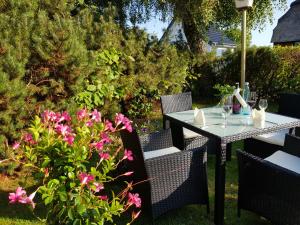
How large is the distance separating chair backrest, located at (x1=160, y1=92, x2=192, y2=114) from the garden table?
0.33 metres

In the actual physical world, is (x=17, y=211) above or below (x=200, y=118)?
below

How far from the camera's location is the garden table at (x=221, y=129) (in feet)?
9.33

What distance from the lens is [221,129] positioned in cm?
318

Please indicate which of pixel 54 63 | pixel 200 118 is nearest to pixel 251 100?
pixel 200 118

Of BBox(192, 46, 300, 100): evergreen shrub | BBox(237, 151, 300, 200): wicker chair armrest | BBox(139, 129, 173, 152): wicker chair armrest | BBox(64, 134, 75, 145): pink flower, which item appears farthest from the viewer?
BBox(192, 46, 300, 100): evergreen shrub

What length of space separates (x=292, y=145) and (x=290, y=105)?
63.8 inches

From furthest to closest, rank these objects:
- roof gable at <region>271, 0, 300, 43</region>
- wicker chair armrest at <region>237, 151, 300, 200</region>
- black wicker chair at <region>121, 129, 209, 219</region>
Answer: roof gable at <region>271, 0, 300, 43</region>, black wicker chair at <region>121, 129, 209, 219</region>, wicker chair armrest at <region>237, 151, 300, 200</region>

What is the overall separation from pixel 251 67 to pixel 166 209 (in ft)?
24.3

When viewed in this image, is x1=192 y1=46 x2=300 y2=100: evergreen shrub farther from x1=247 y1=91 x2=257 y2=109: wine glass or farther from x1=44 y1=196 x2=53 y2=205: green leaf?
x1=44 y1=196 x2=53 y2=205: green leaf

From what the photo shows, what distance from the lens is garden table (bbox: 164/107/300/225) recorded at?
284 cm

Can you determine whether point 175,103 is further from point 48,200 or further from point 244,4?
point 48,200

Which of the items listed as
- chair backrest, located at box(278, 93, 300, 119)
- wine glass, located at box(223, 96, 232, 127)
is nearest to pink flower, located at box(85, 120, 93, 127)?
wine glass, located at box(223, 96, 232, 127)

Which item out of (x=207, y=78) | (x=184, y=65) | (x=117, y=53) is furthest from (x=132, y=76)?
(x=207, y=78)

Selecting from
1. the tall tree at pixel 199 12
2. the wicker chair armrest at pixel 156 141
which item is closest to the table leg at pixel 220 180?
the wicker chair armrest at pixel 156 141
